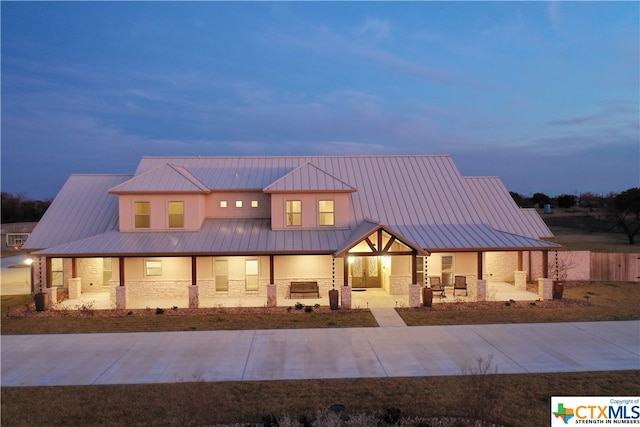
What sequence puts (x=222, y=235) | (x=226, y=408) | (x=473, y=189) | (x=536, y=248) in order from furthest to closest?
(x=473, y=189), (x=222, y=235), (x=536, y=248), (x=226, y=408)

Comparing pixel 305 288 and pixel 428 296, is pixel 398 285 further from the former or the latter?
pixel 305 288

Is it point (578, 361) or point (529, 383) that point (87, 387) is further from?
point (578, 361)

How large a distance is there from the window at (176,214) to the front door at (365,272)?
30.0 ft

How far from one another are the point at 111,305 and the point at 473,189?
2019 centimetres

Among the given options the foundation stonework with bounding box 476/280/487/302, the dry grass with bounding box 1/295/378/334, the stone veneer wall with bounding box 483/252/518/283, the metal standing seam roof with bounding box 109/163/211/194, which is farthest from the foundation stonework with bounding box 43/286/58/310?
the stone veneer wall with bounding box 483/252/518/283

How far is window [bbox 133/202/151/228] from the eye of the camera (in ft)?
A: 68.6

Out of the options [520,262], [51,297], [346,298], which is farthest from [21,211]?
[520,262]

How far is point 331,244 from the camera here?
19.2 meters

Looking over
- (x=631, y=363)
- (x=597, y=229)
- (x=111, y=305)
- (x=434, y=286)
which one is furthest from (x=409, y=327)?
(x=597, y=229)

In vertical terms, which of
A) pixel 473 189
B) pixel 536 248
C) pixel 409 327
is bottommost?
pixel 409 327

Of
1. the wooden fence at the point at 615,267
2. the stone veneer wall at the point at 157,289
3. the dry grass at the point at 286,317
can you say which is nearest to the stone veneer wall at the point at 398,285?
the dry grass at the point at 286,317

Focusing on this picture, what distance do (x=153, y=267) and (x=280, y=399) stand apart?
13000 millimetres

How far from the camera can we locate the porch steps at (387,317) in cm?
1591

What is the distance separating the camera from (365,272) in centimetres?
2242
